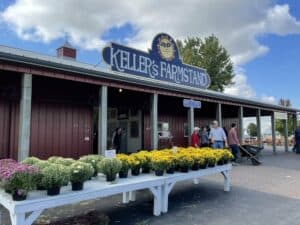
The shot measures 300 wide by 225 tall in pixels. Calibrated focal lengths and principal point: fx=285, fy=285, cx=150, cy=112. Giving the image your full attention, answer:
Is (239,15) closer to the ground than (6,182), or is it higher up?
higher up

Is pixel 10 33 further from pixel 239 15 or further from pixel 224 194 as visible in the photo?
pixel 239 15

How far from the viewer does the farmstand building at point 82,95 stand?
23.7 feet

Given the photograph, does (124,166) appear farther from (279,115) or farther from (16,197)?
(279,115)

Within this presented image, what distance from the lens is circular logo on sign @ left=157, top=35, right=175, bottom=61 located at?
37.4ft

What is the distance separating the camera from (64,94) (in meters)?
10.7

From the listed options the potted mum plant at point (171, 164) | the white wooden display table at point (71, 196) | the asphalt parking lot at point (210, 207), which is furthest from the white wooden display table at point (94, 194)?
the asphalt parking lot at point (210, 207)

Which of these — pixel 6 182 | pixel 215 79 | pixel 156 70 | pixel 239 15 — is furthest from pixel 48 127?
pixel 215 79

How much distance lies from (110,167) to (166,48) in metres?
8.01

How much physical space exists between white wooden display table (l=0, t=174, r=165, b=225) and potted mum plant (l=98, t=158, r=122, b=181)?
0.41ft

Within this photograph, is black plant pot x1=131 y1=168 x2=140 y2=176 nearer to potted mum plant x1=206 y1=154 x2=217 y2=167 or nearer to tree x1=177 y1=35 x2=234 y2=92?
potted mum plant x1=206 y1=154 x2=217 y2=167

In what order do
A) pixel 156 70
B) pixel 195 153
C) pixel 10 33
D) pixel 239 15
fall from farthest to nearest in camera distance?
pixel 239 15 → pixel 10 33 → pixel 156 70 → pixel 195 153

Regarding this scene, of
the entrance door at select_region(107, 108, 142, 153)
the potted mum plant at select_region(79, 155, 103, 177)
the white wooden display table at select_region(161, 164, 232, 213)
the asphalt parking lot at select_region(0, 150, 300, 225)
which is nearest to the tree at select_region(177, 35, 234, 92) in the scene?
the entrance door at select_region(107, 108, 142, 153)

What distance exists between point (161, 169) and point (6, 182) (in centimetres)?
269

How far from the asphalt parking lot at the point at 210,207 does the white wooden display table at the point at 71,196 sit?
492 mm
